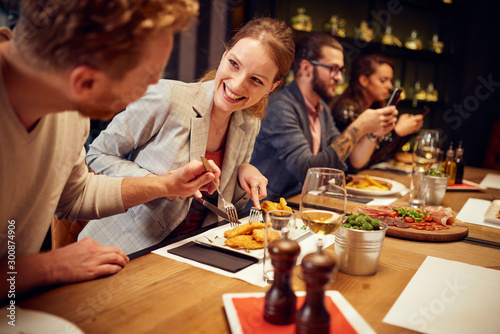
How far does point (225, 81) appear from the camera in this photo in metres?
1.77

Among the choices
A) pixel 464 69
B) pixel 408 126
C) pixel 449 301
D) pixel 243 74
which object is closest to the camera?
pixel 449 301

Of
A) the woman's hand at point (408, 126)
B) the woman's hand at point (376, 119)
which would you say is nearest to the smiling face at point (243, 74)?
the woman's hand at point (376, 119)

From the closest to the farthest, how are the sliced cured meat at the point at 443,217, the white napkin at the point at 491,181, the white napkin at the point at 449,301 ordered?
the white napkin at the point at 449,301 < the sliced cured meat at the point at 443,217 < the white napkin at the point at 491,181

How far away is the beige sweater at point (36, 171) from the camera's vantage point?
944 mm

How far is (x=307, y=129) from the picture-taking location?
9.55 feet

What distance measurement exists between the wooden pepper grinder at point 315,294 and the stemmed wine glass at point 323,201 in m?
0.27

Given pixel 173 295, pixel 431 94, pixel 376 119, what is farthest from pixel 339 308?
pixel 431 94

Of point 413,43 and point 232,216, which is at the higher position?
point 413,43

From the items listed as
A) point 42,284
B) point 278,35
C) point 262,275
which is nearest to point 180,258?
point 262,275

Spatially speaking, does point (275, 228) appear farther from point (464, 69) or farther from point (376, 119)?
point (464, 69)

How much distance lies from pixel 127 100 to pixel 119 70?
0.12 metres

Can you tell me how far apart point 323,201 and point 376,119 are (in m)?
1.73

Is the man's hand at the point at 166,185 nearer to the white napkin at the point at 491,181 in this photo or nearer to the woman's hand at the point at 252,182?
the woman's hand at the point at 252,182

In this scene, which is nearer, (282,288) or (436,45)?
(282,288)
